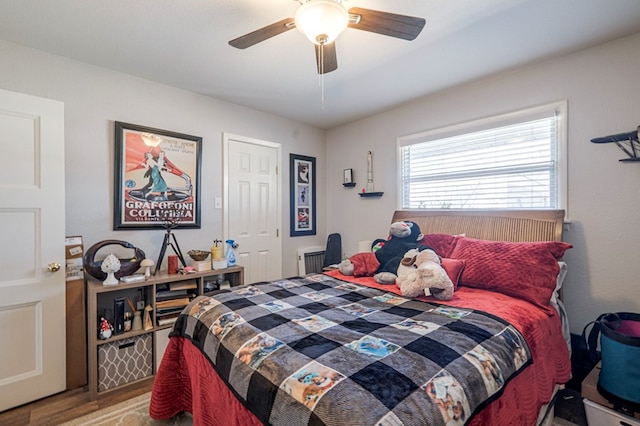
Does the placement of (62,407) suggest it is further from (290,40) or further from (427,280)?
(290,40)

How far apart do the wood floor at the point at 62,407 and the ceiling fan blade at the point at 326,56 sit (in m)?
2.64

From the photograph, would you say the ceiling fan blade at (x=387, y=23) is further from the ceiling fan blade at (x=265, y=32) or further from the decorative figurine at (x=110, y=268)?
the decorative figurine at (x=110, y=268)

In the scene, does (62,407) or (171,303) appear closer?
(62,407)

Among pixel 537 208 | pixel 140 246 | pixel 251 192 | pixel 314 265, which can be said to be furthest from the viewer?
pixel 314 265

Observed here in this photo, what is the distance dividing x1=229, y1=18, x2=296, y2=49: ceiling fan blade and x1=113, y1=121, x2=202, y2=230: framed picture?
1489mm

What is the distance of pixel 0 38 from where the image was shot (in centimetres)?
196

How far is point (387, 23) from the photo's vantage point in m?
1.43

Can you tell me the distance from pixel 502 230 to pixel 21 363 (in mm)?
3710

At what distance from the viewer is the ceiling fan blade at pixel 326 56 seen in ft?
5.37

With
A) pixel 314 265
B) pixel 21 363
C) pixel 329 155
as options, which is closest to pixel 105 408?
pixel 21 363

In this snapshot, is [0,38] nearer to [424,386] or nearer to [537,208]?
[424,386]

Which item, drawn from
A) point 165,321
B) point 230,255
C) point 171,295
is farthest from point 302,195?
point 165,321

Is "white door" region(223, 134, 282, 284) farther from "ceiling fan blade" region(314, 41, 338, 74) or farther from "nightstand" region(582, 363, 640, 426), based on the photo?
"nightstand" region(582, 363, 640, 426)

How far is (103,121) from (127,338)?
1.78 metres
